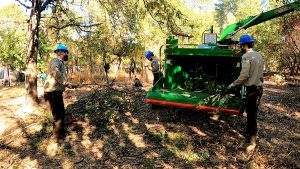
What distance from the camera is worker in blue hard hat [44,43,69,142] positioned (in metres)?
6.02

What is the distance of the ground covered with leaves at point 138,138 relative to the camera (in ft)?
17.3

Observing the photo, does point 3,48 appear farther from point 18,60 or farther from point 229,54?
point 229,54

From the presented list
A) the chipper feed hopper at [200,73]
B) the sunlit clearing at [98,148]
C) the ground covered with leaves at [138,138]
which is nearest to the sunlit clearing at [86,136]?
the ground covered with leaves at [138,138]

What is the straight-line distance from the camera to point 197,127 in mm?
6781

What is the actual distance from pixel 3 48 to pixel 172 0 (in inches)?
467

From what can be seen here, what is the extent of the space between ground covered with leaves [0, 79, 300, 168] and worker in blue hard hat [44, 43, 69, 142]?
1.11 ft

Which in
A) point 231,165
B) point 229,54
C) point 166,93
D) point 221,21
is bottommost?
point 231,165

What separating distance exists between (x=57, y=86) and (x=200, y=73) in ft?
12.0

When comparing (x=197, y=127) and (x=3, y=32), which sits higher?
(x=3, y=32)

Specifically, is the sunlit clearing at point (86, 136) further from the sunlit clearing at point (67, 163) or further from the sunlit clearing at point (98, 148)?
the sunlit clearing at point (67, 163)

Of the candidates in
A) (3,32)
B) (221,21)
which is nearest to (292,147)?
(3,32)

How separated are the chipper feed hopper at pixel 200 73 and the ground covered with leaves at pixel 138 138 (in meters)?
0.69

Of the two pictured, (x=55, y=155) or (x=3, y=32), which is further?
(x=3, y=32)

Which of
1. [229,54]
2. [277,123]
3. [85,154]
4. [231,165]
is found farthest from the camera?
[277,123]
